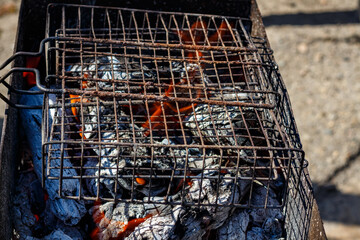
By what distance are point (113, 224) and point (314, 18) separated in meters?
4.17

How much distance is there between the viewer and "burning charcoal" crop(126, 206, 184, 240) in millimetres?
1960

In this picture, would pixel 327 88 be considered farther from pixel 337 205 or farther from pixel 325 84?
pixel 337 205

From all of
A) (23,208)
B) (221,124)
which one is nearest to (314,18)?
(221,124)

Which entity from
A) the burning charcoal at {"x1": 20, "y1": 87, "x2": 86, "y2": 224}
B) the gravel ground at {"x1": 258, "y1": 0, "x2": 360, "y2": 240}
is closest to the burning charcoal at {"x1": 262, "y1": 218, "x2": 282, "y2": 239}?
the burning charcoal at {"x1": 20, "y1": 87, "x2": 86, "y2": 224}

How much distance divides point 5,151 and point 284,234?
1560 millimetres

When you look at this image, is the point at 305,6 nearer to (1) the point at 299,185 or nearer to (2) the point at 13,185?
(1) the point at 299,185

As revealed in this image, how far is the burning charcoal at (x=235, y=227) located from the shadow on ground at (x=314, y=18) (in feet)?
11.2

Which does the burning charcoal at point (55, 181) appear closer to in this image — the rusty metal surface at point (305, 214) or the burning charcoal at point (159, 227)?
the burning charcoal at point (159, 227)

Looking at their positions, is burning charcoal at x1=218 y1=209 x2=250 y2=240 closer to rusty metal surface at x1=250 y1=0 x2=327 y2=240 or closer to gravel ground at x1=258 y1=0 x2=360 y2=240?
rusty metal surface at x1=250 y1=0 x2=327 y2=240

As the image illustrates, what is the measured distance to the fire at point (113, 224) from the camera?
206cm

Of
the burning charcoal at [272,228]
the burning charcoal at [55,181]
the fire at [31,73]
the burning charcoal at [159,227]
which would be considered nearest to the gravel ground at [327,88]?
the burning charcoal at [272,228]

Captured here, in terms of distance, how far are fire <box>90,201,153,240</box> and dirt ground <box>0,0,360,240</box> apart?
6.37 feet

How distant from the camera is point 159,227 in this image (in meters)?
1.98

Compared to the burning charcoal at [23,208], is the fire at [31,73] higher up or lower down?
higher up
